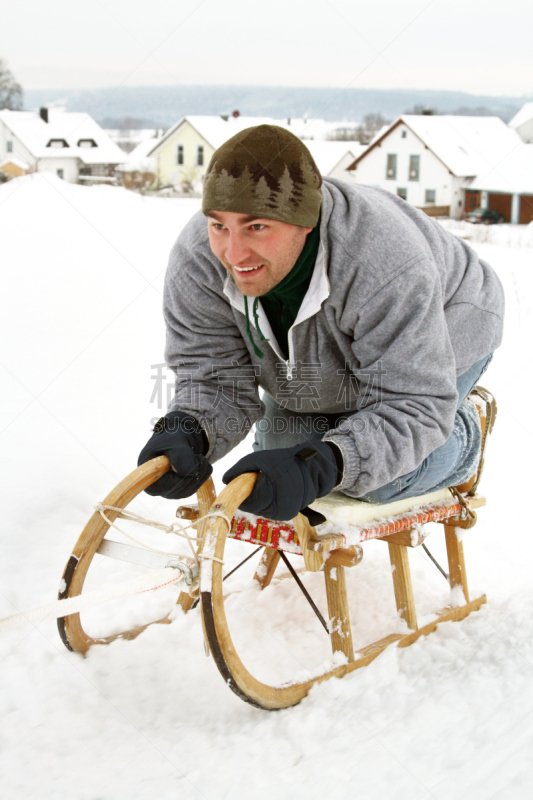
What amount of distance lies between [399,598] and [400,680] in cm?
32

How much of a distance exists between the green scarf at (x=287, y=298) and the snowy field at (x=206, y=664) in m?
0.83

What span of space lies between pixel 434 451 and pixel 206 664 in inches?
31.4

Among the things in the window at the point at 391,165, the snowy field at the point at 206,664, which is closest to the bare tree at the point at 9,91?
the snowy field at the point at 206,664

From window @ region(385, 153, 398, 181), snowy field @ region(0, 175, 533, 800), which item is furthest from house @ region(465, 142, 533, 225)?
snowy field @ region(0, 175, 533, 800)

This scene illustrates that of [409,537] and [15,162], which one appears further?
[15,162]

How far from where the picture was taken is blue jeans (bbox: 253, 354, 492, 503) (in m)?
1.84

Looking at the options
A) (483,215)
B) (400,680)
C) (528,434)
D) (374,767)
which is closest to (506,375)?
(528,434)

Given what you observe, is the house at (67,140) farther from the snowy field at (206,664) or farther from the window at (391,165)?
the snowy field at (206,664)

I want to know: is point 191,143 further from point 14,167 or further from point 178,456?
point 178,456

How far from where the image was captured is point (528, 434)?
154 inches

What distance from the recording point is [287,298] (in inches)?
68.7

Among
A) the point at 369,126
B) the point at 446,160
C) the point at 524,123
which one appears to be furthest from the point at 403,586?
the point at 369,126

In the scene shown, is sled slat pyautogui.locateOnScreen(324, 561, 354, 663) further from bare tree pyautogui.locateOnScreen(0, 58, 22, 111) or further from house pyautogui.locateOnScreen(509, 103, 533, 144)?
house pyautogui.locateOnScreen(509, 103, 533, 144)

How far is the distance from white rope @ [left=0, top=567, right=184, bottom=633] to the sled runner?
64mm
